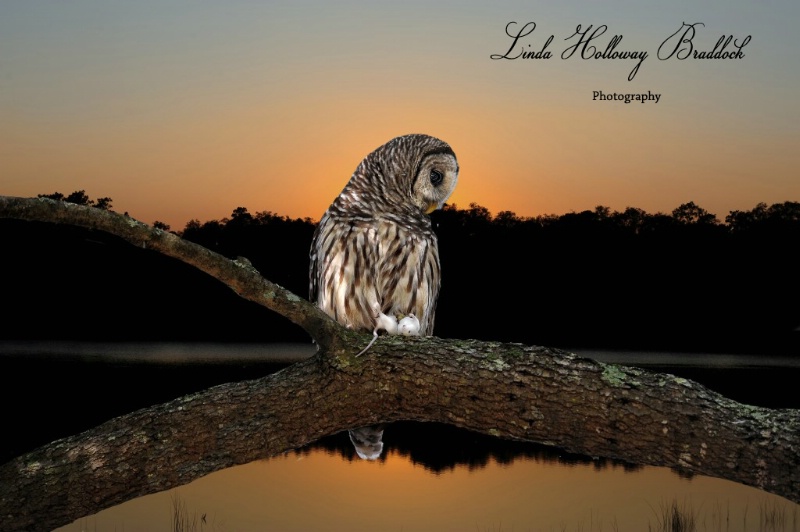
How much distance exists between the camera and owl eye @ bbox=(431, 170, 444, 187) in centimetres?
646

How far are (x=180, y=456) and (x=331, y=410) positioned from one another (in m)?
0.85

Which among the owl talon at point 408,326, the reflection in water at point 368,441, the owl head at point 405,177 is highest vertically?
the owl head at point 405,177

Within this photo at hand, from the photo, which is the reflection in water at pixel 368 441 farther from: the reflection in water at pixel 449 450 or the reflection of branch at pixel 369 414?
the reflection in water at pixel 449 450

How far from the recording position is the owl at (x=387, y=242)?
5.98 m

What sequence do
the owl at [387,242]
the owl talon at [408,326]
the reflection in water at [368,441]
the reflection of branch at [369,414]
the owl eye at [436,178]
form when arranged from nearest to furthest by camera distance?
the reflection of branch at [369,414] < the owl talon at [408,326] < the owl at [387,242] < the reflection in water at [368,441] < the owl eye at [436,178]

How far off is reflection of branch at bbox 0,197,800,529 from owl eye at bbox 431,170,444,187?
1.90m

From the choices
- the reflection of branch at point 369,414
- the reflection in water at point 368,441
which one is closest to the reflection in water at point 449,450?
the reflection in water at point 368,441

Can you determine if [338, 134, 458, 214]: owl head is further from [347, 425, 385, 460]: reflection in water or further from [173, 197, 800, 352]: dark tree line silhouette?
[173, 197, 800, 352]: dark tree line silhouette

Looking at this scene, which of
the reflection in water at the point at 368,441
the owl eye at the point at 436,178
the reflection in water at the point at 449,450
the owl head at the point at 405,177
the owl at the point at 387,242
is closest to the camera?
the owl at the point at 387,242

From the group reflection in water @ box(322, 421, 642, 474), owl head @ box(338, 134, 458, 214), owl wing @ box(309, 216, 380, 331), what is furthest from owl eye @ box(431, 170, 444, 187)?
reflection in water @ box(322, 421, 642, 474)

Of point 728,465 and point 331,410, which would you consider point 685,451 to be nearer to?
point 728,465

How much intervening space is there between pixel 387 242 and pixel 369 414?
1.60m

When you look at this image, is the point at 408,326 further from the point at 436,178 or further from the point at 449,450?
the point at 449,450

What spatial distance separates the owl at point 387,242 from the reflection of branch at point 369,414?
1.15 meters
